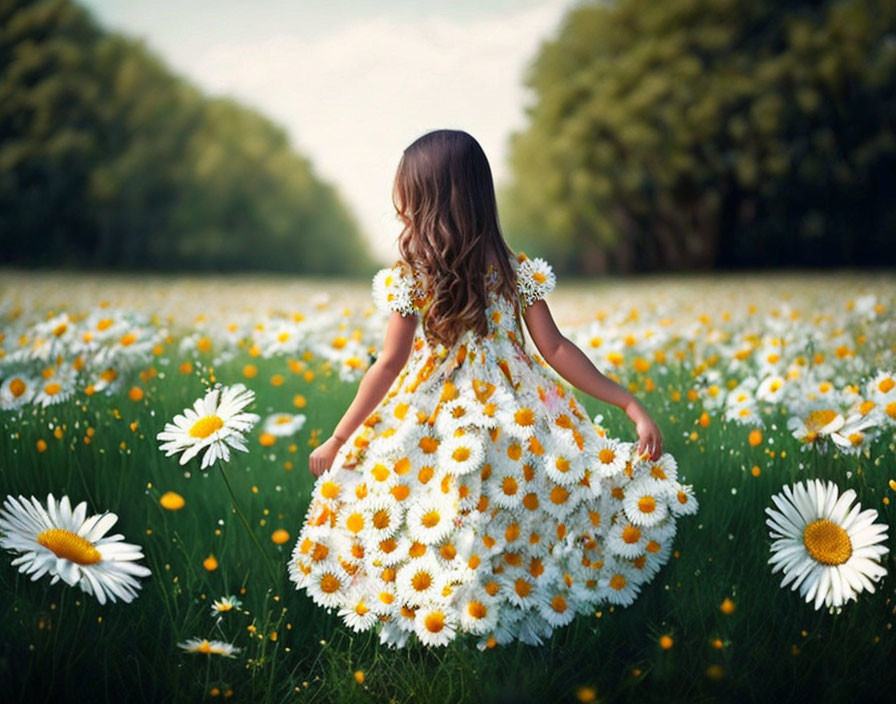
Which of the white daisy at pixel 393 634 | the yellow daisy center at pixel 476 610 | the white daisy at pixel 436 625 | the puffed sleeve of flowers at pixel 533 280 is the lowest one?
the white daisy at pixel 393 634

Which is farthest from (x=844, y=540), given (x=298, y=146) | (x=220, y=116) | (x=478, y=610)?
(x=298, y=146)

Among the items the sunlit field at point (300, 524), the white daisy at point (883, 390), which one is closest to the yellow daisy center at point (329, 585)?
the sunlit field at point (300, 524)

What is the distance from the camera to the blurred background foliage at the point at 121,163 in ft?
63.1

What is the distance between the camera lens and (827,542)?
7.68 ft

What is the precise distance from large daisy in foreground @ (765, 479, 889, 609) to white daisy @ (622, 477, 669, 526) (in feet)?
1.00

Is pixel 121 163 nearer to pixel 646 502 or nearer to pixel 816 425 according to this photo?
pixel 816 425

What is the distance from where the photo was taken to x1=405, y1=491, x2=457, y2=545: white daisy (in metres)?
2.32

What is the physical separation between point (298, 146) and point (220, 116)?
22.7 ft

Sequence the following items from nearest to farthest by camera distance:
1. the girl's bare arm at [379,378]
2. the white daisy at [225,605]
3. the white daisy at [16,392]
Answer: the white daisy at [225,605]
the girl's bare arm at [379,378]
the white daisy at [16,392]

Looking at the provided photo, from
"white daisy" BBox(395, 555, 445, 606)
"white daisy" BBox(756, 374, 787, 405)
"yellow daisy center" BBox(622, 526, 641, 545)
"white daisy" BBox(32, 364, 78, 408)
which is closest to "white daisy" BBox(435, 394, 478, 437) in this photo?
"white daisy" BBox(395, 555, 445, 606)

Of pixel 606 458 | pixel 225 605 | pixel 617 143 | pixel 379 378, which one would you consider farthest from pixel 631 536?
pixel 617 143

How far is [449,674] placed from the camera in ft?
6.91

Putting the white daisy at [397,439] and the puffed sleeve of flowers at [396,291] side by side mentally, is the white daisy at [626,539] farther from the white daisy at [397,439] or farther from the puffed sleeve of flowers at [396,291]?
the puffed sleeve of flowers at [396,291]

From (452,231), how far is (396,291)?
0.81 feet
